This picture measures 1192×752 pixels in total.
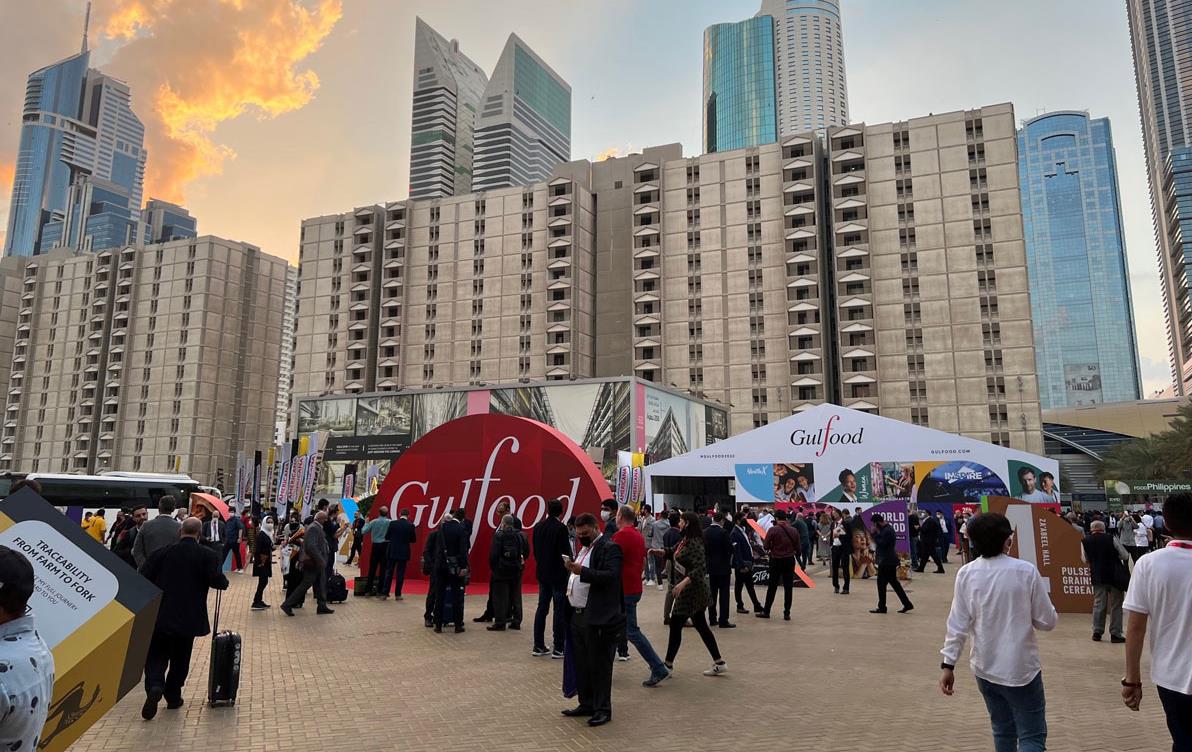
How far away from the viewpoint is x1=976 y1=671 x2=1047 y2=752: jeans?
156 inches

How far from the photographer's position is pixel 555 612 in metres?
9.27

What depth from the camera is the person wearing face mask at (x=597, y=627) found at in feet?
21.2

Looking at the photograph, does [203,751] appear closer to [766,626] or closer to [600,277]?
[766,626]

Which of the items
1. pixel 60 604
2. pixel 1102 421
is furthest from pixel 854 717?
pixel 1102 421

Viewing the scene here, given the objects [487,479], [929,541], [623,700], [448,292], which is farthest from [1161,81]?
[623,700]

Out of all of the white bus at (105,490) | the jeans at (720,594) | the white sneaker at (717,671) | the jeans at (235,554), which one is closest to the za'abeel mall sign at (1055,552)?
the jeans at (720,594)

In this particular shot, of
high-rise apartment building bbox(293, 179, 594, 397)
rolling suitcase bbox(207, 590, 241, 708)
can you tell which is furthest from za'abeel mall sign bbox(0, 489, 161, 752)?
high-rise apartment building bbox(293, 179, 594, 397)

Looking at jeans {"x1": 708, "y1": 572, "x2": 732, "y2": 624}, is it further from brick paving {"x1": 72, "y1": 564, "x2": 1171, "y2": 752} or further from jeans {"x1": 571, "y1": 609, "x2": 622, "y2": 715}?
jeans {"x1": 571, "y1": 609, "x2": 622, "y2": 715}

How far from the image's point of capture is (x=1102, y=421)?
110 meters

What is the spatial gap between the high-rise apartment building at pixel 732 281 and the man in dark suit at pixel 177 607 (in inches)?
2140

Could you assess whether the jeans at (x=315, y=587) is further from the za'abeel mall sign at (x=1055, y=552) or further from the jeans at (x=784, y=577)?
the za'abeel mall sign at (x=1055, y=552)

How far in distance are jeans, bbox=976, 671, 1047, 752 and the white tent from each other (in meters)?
27.1

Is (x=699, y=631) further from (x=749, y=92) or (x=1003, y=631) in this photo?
(x=749, y=92)

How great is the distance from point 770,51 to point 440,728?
212975 millimetres
